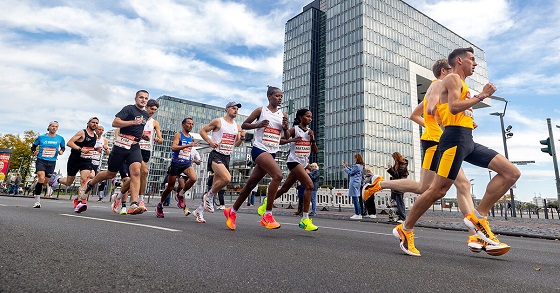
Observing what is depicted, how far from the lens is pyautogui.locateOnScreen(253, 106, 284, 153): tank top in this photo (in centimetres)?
539

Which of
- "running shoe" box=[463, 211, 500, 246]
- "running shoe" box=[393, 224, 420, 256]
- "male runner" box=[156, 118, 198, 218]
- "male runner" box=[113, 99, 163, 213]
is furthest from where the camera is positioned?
"male runner" box=[156, 118, 198, 218]

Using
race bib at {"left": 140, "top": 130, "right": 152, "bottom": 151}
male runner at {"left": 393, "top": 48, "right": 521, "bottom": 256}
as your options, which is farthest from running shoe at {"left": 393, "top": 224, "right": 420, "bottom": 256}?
race bib at {"left": 140, "top": 130, "right": 152, "bottom": 151}

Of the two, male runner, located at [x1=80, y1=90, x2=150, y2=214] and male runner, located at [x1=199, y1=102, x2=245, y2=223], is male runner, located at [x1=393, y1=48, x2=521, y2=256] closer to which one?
male runner, located at [x1=199, y1=102, x2=245, y2=223]

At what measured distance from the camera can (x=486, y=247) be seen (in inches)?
141

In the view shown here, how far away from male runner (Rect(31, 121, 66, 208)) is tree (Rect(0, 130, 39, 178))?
3854 centimetres

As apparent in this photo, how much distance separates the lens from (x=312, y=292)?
5.79 feet

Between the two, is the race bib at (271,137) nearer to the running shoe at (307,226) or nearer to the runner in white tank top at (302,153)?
the runner in white tank top at (302,153)

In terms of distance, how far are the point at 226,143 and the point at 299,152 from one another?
1.65 metres

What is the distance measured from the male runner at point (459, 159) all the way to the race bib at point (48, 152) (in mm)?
8816

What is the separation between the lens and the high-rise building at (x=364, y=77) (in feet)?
214

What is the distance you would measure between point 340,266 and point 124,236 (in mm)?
2258

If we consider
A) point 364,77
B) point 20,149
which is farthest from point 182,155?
point 364,77

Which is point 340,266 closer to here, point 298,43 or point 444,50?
point 298,43

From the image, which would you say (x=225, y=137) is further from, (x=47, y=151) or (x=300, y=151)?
(x=47, y=151)
